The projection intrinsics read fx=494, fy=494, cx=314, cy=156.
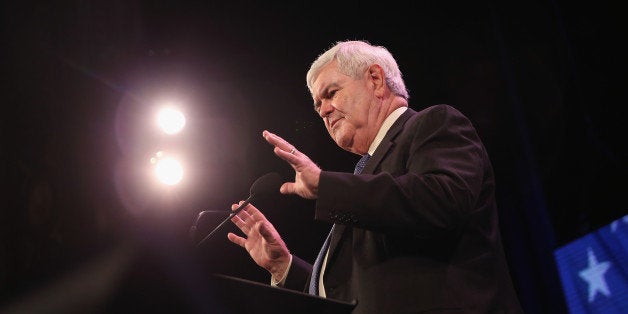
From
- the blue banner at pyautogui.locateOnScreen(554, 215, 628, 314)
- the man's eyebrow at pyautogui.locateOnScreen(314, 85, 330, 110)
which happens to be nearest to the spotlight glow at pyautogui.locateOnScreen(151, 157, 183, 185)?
the man's eyebrow at pyautogui.locateOnScreen(314, 85, 330, 110)

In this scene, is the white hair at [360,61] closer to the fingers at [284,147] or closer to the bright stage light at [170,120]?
the fingers at [284,147]

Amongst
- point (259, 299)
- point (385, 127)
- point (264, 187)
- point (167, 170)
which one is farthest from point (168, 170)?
point (259, 299)

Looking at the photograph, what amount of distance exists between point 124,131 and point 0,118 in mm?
1216

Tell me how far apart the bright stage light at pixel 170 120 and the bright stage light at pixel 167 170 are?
43 centimetres

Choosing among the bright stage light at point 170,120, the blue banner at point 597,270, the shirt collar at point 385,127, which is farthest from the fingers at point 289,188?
the bright stage light at point 170,120

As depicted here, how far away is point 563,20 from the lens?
3.13 meters

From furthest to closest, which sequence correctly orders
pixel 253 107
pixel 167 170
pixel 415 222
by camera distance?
pixel 253 107 < pixel 167 170 < pixel 415 222

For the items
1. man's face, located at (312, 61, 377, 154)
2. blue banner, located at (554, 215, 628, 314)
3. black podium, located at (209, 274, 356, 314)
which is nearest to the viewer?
black podium, located at (209, 274, 356, 314)

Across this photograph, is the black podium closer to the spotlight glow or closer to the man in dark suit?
the man in dark suit

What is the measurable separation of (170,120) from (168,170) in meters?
0.61

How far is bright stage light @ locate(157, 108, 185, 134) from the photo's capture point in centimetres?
399

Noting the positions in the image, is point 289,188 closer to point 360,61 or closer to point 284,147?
point 284,147

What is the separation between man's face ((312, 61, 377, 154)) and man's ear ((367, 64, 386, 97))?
2 cm

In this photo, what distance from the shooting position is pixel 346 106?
2.11m
